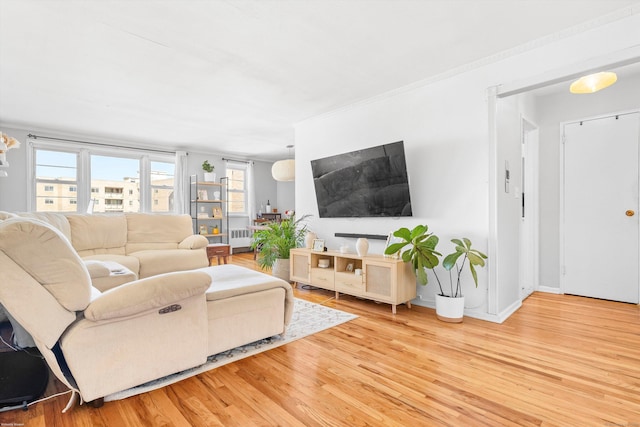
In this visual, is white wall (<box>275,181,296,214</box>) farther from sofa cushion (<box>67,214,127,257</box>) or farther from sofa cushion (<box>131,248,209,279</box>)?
sofa cushion (<box>67,214,127,257</box>)

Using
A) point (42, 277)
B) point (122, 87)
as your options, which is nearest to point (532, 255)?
point (42, 277)

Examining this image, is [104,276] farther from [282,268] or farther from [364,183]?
[364,183]

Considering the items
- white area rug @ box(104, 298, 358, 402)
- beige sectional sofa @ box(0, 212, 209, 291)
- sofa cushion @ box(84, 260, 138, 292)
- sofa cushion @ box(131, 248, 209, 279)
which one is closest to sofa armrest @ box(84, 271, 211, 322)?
white area rug @ box(104, 298, 358, 402)

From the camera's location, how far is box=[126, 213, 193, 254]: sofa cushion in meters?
4.52

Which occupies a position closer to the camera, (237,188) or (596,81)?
(596,81)

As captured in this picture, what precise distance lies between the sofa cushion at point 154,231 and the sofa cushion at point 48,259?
10.5 feet

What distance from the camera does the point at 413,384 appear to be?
1.86m

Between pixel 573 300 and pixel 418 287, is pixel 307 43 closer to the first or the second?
pixel 418 287

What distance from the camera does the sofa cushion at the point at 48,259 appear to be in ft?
4.58

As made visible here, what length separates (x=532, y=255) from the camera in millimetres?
3988

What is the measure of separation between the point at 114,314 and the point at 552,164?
15.2 ft

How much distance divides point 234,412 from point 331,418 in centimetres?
48

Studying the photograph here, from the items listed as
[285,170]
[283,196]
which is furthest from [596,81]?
[283,196]

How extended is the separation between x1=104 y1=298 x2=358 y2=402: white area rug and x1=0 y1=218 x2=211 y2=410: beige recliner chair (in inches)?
3.1
